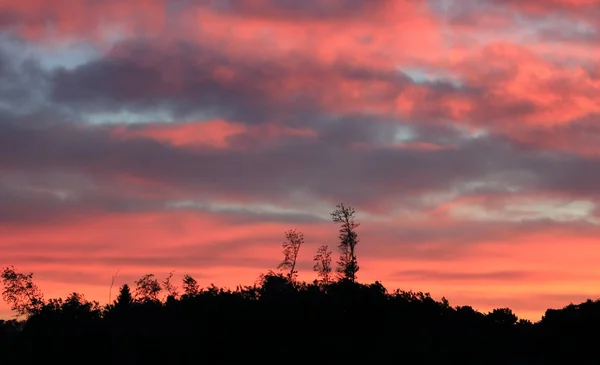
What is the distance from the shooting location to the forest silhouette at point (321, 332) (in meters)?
50.8

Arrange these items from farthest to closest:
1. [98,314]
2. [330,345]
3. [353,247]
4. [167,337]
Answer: [353,247] < [98,314] < [167,337] < [330,345]

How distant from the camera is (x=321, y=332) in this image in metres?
52.1

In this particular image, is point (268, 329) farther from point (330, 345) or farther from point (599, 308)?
point (599, 308)

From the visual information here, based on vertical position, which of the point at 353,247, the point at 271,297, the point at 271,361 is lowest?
the point at 271,361

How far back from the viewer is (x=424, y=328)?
52375 millimetres

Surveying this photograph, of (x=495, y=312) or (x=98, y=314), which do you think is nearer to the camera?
(x=495, y=312)

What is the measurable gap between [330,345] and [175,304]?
1553 cm

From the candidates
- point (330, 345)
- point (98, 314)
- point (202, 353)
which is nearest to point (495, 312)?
point (330, 345)

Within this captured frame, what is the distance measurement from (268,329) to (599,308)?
23.7m

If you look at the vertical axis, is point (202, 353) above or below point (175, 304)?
below

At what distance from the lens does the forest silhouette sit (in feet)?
167

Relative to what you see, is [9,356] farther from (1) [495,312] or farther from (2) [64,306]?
(1) [495,312]

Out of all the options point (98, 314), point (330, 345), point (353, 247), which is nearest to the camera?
point (330, 345)

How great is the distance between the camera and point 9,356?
63.8m
